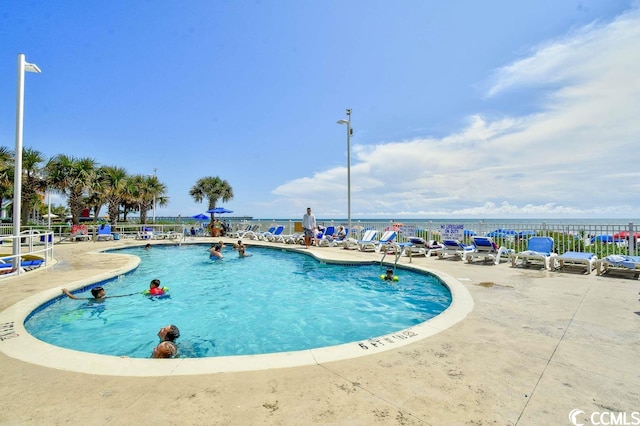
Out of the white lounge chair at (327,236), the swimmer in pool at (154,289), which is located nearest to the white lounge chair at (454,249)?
the white lounge chair at (327,236)

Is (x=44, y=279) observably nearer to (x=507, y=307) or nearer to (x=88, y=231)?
(x=507, y=307)

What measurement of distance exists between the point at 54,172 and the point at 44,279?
15530mm

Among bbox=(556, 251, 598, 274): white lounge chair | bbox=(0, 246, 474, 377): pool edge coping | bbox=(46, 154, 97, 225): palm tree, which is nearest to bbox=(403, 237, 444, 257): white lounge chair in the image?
bbox=(556, 251, 598, 274): white lounge chair

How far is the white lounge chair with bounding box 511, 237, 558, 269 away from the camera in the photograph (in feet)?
26.7

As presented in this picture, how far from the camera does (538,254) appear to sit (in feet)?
26.9

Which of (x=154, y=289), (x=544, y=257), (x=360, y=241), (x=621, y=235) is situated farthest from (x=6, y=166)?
(x=621, y=235)

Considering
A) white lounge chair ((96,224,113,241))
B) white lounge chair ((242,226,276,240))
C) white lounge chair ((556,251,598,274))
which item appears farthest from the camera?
white lounge chair ((242,226,276,240))

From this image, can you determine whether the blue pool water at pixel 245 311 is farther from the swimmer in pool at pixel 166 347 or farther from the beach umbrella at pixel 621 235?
the beach umbrella at pixel 621 235

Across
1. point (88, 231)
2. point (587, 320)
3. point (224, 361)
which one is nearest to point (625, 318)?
point (587, 320)

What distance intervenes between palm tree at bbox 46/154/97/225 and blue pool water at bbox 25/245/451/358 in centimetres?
1344

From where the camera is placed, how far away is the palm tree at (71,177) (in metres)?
18.7

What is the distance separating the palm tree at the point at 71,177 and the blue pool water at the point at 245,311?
13.4 meters

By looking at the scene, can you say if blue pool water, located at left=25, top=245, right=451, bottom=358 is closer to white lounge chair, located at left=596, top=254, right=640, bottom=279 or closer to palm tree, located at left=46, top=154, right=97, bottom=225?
white lounge chair, located at left=596, top=254, right=640, bottom=279

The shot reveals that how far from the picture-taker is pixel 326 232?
57.7 ft
